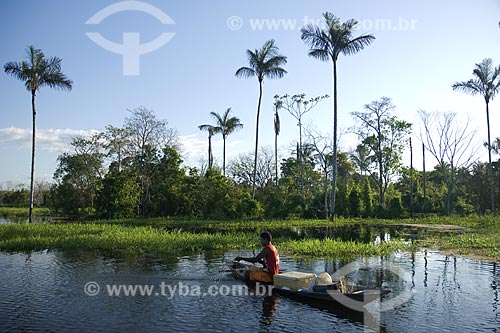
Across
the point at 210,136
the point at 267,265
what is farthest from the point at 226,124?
the point at 267,265

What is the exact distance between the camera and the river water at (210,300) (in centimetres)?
907

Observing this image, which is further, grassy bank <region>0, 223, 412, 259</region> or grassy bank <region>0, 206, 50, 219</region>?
grassy bank <region>0, 206, 50, 219</region>

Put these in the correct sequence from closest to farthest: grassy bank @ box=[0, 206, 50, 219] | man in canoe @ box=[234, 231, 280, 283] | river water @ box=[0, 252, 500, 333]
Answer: river water @ box=[0, 252, 500, 333] → man in canoe @ box=[234, 231, 280, 283] → grassy bank @ box=[0, 206, 50, 219]

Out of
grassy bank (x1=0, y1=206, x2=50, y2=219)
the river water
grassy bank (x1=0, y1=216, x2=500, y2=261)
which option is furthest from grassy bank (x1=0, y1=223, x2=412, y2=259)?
grassy bank (x1=0, y1=206, x2=50, y2=219)

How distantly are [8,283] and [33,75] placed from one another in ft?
76.4

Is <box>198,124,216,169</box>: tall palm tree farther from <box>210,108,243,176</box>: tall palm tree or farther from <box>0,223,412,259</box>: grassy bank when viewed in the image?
<box>0,223,412,259</box>: grassy bank

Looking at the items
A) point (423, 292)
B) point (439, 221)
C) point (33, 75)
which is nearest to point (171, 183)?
point (33, 75)

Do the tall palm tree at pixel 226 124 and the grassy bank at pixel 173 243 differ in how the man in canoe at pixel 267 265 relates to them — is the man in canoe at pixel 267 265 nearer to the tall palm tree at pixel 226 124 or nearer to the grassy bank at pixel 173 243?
the grassy bank at pixel 173 243

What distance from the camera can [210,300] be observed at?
35.9ft

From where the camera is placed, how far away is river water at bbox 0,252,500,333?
907 centimetres

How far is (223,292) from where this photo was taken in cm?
1175

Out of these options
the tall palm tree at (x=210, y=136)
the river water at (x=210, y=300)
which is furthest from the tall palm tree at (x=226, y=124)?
the river water at (x=210, y=300)

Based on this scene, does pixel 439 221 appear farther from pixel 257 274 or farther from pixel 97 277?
pixel 97 277

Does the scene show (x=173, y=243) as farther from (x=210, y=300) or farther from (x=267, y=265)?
(x=210, y=300)
